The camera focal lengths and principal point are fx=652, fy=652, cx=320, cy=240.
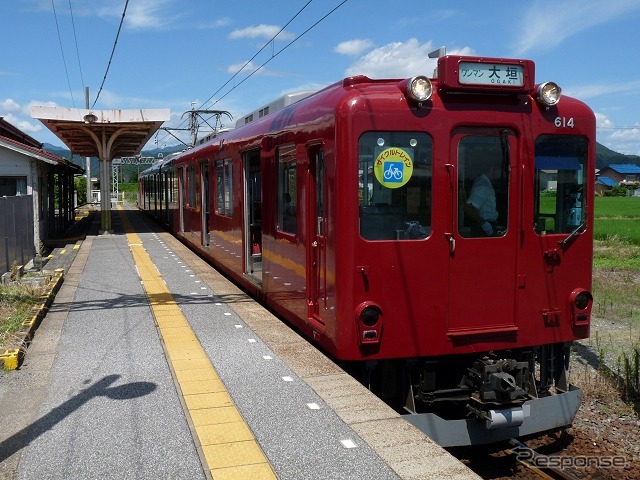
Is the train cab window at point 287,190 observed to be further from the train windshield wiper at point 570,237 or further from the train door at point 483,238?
the train windshield wiper at point 570,237

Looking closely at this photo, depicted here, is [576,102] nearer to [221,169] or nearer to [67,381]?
[67,381]

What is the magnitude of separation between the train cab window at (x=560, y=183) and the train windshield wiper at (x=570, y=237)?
0.04ft

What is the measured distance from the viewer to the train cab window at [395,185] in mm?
5094

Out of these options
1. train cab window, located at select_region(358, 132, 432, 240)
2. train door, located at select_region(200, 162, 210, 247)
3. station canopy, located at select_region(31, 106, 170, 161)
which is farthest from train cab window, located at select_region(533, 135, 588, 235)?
station canopy, located at select_region(31, 106, 170, 161)

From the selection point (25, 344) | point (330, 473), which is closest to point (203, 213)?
point (25, 344)

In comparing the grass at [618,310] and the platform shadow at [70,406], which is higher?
the platform shadow at [70,406]

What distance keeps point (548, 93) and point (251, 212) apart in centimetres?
549

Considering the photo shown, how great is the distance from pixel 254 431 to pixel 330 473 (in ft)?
2.78

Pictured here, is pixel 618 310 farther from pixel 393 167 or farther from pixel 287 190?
pixel 393 167

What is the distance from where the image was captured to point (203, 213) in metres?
13.6

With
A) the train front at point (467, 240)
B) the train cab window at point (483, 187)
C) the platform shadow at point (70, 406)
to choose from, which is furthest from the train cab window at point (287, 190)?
the platform shadow at point (70, 406)

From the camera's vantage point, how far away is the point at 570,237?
557cm

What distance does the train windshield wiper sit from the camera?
557 cm

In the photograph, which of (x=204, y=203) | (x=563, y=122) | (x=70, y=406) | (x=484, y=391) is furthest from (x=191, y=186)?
(x=484, y=391)
